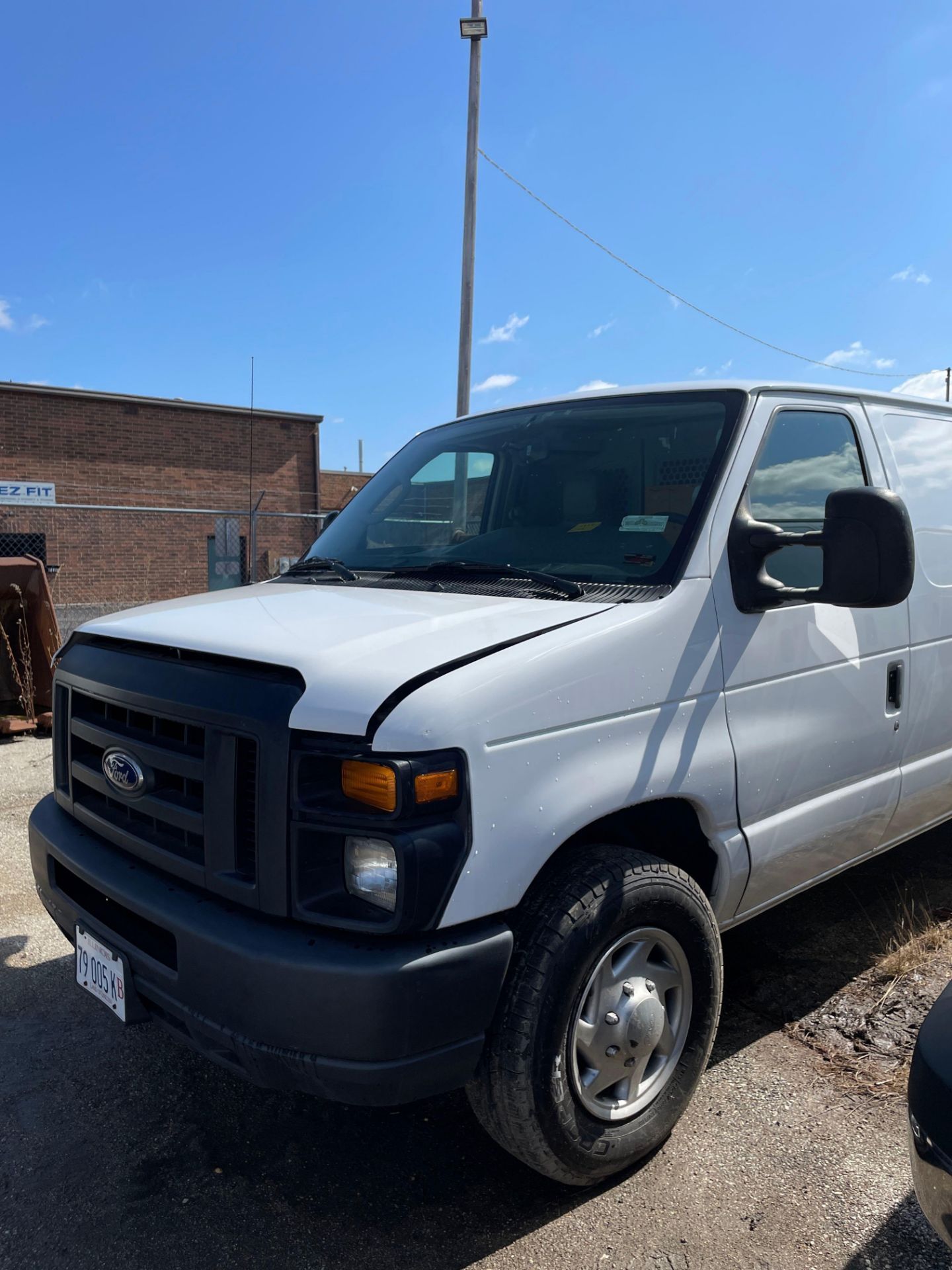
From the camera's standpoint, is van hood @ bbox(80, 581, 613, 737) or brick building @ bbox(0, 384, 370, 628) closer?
van hood @ bbox(80, 581, 613, 737)

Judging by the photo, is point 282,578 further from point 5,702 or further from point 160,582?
point 160,582

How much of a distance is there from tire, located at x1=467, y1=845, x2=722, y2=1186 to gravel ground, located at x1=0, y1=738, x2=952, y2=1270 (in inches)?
6.8

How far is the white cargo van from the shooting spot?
198 cm

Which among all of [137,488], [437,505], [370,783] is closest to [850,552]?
[370,783]

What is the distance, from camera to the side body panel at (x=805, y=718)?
268cm

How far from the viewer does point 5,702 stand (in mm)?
7902

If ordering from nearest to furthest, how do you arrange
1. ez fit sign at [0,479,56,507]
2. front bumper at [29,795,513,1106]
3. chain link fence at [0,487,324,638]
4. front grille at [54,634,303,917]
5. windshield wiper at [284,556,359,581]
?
front bumper at [29,795,513,1106] → front grille at [54,634,303,917] → windshield wiper at [284,556,359,581] → chain link fence at [0,487,324,638] → ez fit sign at [0,479,56,507]

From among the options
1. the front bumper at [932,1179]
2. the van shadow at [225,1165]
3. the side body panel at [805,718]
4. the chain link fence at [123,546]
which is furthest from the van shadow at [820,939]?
the chain link fence at [123,546]

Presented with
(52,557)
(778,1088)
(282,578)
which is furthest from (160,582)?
(778,1088)

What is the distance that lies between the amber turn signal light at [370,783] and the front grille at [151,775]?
0.41 m

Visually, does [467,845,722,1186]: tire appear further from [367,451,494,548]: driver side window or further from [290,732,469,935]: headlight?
[367,451,494,548]: driver side window

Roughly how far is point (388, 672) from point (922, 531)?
2.49 m

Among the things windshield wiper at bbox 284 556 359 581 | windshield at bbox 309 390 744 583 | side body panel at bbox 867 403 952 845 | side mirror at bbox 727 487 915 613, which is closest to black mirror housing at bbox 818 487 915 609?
side mirror at bbox 727 487 915 613

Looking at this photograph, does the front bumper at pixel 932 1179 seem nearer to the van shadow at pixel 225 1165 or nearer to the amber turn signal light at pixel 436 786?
the van shadow at pixel 225 1165
